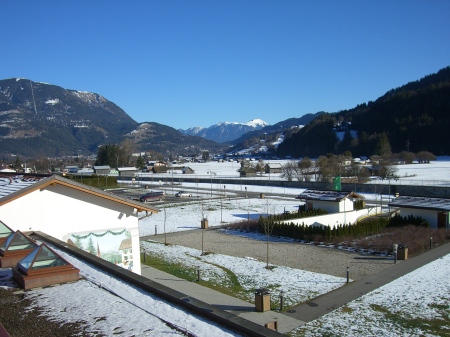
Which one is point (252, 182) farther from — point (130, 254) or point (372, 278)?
point (130, 254)

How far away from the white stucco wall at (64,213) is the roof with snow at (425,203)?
82.7ft

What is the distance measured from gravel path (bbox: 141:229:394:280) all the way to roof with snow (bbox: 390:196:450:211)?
35.2 feet

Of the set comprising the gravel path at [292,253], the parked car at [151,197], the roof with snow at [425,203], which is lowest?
the gravel path at [292,253]

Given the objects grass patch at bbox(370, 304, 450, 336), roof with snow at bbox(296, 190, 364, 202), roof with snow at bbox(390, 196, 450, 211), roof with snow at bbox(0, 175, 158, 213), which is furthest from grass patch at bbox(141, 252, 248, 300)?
roof with snow at bbox(390, 196, 450, 211)

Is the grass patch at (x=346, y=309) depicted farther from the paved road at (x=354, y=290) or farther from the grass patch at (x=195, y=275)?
Answer: the grass patch at (x=195, y=275)

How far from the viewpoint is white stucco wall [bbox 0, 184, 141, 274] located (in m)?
11.6

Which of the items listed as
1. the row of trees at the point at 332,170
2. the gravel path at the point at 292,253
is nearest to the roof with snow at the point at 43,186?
the gravel path at the point at 292,253

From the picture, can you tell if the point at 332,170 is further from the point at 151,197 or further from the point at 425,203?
the point at 425,203

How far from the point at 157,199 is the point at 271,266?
112 ft

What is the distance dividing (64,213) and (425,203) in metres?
28.5

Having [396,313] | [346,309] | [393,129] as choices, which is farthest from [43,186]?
[393,129]

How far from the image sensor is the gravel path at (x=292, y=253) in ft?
65.6

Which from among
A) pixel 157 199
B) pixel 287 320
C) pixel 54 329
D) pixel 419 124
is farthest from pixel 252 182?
pixel 419 124

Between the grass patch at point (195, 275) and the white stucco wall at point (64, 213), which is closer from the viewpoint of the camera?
the white stucco wall at point (64, 213)
